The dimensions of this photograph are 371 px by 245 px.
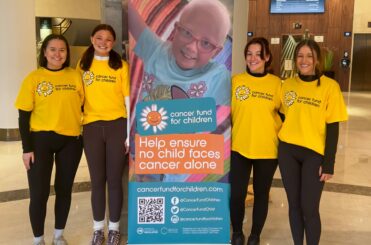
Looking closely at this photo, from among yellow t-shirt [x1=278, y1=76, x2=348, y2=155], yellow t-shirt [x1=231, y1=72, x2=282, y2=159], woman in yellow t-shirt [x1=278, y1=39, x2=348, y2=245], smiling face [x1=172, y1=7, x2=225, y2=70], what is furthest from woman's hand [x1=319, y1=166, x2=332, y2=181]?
smiling face [x1=172, y1=7, x2=225, y2=70]

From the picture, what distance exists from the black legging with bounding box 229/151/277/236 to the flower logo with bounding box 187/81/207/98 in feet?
1.43

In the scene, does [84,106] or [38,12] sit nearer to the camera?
[84,106]

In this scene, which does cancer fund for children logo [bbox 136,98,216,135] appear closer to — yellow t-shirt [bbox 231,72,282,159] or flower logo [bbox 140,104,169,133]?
flower logo [bbox 140,104,169,133]

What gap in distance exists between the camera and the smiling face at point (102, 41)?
267cm

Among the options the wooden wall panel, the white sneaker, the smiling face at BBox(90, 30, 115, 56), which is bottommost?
the white sneaker

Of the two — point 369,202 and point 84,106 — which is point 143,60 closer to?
point 84,106

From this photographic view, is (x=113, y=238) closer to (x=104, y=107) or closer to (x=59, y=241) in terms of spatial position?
(x=59, y=241)

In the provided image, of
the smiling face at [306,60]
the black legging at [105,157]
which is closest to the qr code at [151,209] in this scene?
the black legging at [105,157]

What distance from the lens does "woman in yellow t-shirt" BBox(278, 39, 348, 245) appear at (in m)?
2.45

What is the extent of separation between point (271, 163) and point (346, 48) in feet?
46.5

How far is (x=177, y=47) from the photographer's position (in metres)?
2.66

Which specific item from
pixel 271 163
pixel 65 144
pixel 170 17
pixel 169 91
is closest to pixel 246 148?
pixel 271 163

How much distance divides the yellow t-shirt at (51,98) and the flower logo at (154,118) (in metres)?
0.44

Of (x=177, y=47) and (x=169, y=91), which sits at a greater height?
(x=177, y=47)
